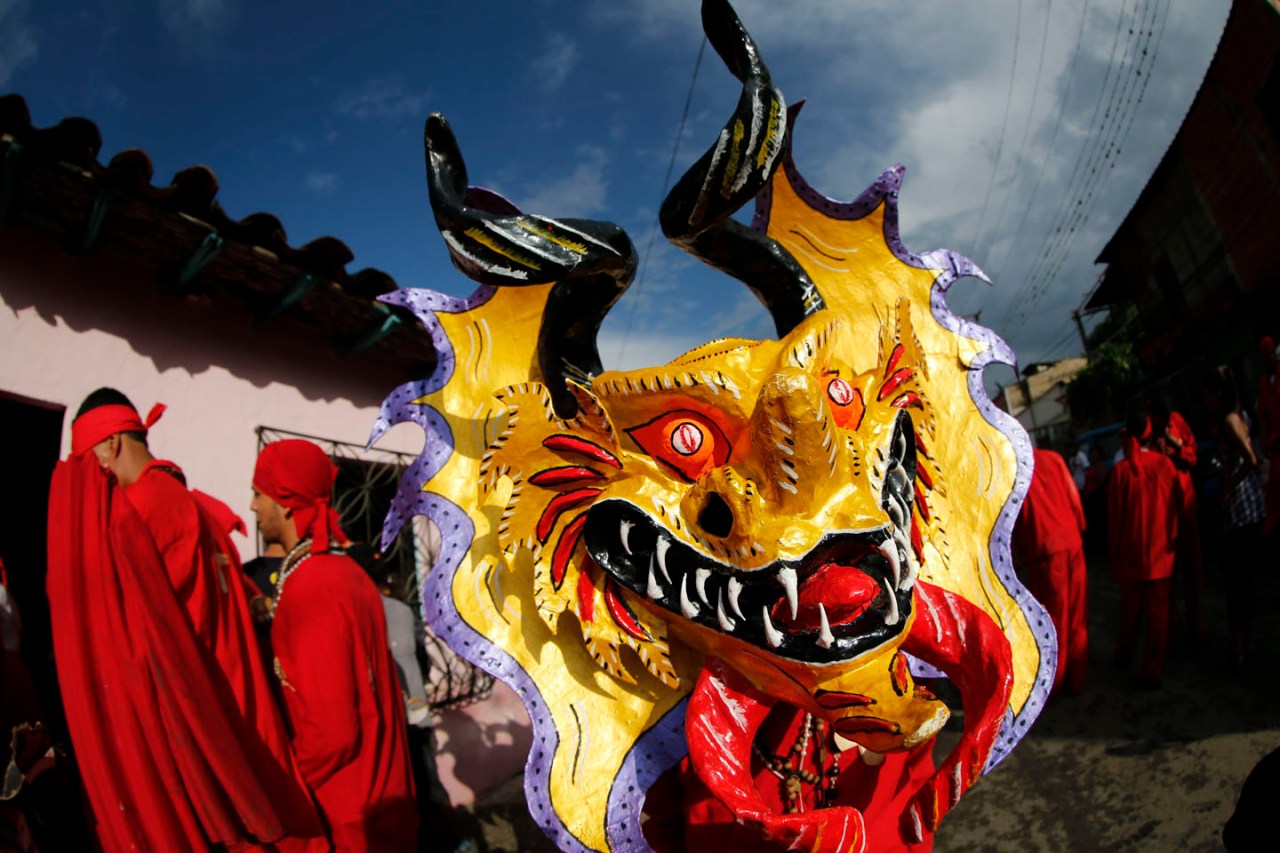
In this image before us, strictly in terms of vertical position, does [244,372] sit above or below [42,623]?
above

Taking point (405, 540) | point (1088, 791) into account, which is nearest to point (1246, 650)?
point (1088, 791)

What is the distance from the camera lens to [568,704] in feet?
5.59

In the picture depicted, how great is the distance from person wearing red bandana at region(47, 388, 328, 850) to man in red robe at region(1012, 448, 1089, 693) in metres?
3.90

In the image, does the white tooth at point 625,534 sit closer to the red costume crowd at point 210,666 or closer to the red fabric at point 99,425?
the red costume crowd at point 210,666

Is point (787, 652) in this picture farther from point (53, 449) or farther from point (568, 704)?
point (53, 449)

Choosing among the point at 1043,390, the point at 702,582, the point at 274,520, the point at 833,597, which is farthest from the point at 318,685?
the point at 1043,390

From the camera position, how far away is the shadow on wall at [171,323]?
3.14m

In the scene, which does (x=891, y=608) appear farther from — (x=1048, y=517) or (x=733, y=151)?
(x=1048, y=517)

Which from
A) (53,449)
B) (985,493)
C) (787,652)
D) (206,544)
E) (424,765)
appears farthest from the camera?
(53,449)

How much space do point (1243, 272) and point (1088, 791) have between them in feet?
45.8

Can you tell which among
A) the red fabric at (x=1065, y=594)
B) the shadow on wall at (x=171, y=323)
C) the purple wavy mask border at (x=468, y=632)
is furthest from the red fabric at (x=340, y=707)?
the red fabric at (x=1065, y=594)

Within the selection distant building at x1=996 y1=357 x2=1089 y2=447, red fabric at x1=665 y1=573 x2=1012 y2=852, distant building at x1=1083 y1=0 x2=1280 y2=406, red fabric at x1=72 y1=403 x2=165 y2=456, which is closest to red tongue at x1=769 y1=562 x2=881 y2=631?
red fabric at x1=665 y1=573 x2=1012 y2=852

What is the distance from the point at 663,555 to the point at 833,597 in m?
0.34

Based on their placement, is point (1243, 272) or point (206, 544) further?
point (1243, 272)
